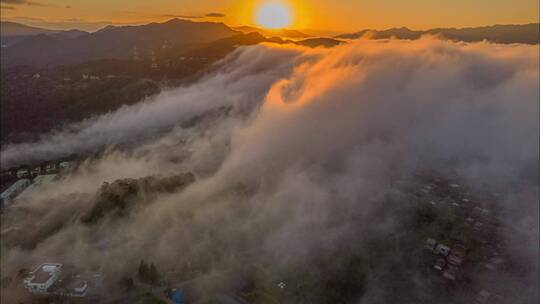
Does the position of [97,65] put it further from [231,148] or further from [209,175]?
[209,175]

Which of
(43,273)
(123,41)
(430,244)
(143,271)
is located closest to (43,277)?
(43,273)

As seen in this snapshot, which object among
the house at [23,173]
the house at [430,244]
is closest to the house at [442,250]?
the house at [430,244]

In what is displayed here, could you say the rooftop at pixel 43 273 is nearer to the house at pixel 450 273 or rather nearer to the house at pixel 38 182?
the house at pixel 38 182

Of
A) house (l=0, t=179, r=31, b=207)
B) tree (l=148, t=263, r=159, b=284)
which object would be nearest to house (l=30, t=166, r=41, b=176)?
house (l=0, t=179, r=31, b=207)

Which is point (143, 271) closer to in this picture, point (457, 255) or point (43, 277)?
point (43, 277)

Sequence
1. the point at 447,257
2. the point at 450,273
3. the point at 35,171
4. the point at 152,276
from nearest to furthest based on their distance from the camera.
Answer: the point at 152,276 → the point at 450,273 → the point at 447,257 → the point at 35,171

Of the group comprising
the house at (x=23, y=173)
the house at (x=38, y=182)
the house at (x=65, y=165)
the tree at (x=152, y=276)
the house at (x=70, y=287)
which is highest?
the tree at (x=152, y=276)
